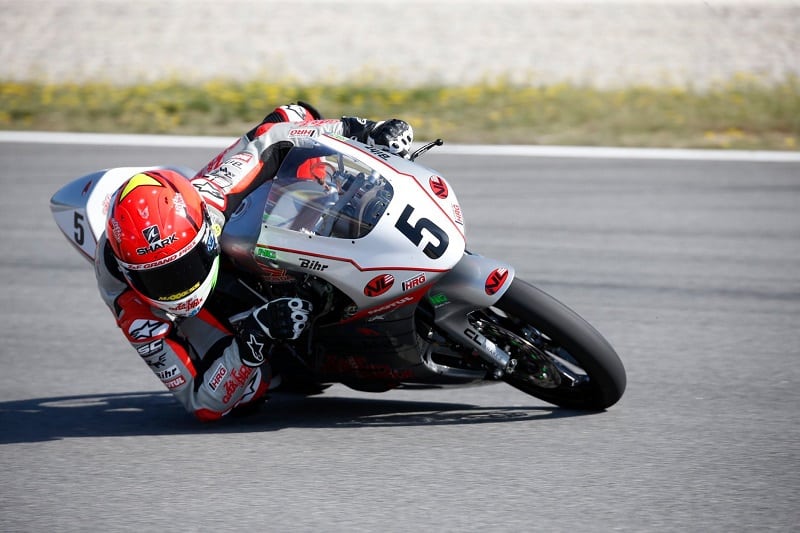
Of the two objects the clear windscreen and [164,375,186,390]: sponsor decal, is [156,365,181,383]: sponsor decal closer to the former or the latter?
[164,375,186,390]: sponsor decal

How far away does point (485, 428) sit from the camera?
4398 mm

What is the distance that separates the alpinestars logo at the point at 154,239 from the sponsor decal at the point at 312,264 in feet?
1.55

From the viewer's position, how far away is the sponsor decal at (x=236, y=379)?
14.3 feet

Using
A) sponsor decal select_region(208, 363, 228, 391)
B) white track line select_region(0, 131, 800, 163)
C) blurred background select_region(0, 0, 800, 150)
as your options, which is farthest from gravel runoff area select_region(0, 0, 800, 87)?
sponsor decal select_region(208, 363, 228, 391)

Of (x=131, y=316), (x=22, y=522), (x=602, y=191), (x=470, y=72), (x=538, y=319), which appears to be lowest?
(x=470, y=72)

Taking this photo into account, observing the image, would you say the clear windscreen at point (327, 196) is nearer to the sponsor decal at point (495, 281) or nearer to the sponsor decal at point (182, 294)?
the sponsor decal at point (182, 294)

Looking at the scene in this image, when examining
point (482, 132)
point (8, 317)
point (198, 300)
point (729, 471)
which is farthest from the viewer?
point (482, 132)

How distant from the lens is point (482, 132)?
10.7m

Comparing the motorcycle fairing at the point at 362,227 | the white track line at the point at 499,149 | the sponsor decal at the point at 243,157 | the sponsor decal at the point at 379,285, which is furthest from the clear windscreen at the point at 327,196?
the white track line at the point at 499,149

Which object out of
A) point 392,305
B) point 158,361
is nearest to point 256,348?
point 158,361

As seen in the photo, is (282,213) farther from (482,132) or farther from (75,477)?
(482,132)

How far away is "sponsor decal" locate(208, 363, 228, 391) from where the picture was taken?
4.34 metres

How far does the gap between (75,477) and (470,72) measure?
10.2 metres

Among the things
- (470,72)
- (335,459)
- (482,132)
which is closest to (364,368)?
(335,459)
